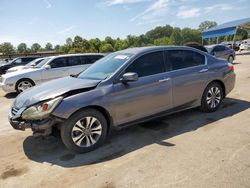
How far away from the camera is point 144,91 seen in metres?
4.68

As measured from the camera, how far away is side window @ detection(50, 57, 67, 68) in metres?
10.8

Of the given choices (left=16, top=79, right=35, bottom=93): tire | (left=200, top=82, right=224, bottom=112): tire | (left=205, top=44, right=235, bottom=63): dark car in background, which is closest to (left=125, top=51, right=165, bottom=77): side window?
(left=200, top=82, right=224, bottom=112): tire

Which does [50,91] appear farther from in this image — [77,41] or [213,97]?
[77,41]

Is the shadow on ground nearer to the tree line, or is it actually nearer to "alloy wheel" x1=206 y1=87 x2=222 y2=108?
"alloy wheel" x1=206 y1=87 x2=222 y2=108

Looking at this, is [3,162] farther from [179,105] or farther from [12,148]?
[179,105]

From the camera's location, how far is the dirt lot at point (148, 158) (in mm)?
3301

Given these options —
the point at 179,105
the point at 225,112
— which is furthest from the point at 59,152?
the point at 225,112

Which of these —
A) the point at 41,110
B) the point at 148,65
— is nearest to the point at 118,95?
the point at 148,65

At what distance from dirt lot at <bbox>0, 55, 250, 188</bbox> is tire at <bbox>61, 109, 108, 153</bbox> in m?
0.15

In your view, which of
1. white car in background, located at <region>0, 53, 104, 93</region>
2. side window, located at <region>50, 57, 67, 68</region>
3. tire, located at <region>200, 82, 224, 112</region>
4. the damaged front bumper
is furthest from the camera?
side window, located at <region>50, 57, 67, 68</region>

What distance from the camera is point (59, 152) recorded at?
14.2 ft

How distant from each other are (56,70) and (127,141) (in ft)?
23.2

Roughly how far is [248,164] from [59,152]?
9.59 feet

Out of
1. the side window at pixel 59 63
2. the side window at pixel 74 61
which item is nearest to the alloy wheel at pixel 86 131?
the side window at pixel 59 63
